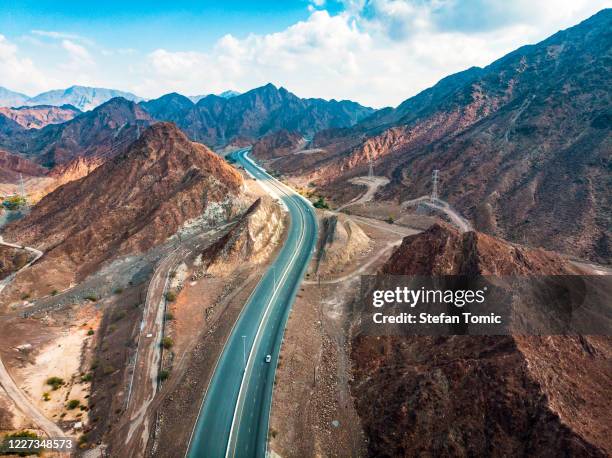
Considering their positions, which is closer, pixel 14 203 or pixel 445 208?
pixel 445 208

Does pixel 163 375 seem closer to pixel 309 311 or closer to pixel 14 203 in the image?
pixel 309 311

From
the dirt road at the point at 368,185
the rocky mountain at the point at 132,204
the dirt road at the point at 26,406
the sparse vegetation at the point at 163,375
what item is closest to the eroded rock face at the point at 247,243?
the rocky mountain at the point at 132,204

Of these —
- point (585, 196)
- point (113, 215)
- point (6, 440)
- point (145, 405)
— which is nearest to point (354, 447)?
point (145, 405)

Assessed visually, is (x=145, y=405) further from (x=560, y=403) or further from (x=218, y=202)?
(x=218, y=202)

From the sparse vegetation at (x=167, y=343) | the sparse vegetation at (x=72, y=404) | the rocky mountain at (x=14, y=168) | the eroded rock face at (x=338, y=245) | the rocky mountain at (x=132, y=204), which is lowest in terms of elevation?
the sparse vegetation at (x=72, y=404)

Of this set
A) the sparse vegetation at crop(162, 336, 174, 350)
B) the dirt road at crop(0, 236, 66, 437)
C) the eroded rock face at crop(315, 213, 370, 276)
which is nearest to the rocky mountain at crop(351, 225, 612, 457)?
the eroded rock face at crop(315, 213, 370, 276)

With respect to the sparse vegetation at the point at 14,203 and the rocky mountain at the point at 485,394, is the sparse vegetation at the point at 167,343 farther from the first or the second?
the sparse vegetation at the point at 14,203

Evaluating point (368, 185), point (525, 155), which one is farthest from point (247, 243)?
point (525, 155)
